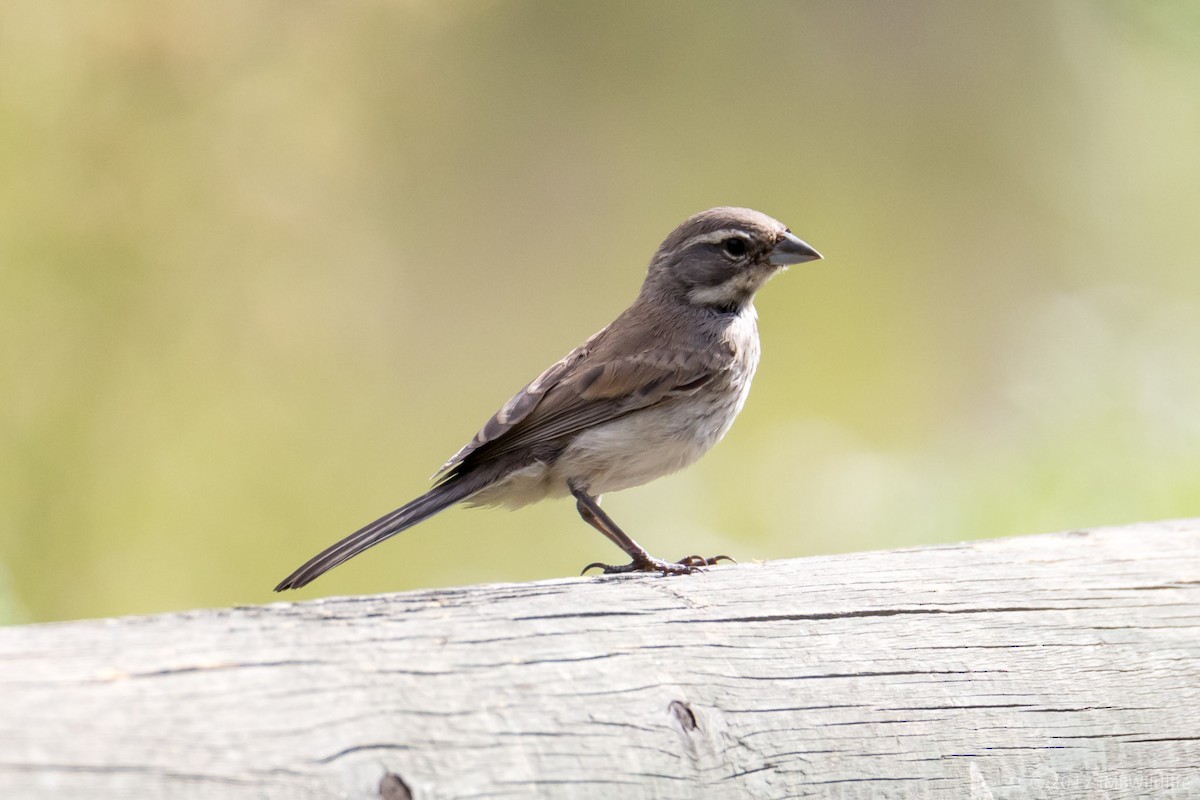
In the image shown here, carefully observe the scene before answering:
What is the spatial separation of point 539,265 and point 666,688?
4.05 metres

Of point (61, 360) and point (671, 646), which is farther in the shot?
point (61, 360)

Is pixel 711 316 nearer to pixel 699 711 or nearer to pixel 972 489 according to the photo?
pixel 972 489

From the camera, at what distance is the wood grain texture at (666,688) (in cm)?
166

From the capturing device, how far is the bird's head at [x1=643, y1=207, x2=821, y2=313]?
14.5 ft

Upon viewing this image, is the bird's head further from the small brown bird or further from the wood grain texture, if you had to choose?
the wood grain texture

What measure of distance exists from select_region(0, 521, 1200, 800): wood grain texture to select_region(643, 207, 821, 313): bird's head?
1707mm

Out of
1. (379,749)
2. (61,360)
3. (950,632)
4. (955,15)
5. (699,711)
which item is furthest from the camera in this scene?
(955,15)

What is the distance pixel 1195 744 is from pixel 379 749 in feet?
5.54

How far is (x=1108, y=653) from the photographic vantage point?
8.61 feet

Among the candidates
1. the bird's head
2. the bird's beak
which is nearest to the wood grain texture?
the bird's beak

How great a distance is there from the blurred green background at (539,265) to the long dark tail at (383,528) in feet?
4.65

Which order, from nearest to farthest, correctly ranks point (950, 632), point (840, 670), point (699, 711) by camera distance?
point (699, 711), point (840, 670), point (950, 632)

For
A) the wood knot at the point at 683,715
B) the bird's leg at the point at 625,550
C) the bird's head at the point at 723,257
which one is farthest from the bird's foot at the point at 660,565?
the wood knot at the point at 683,715

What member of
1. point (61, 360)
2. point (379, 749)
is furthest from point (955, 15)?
point (379, 749)
